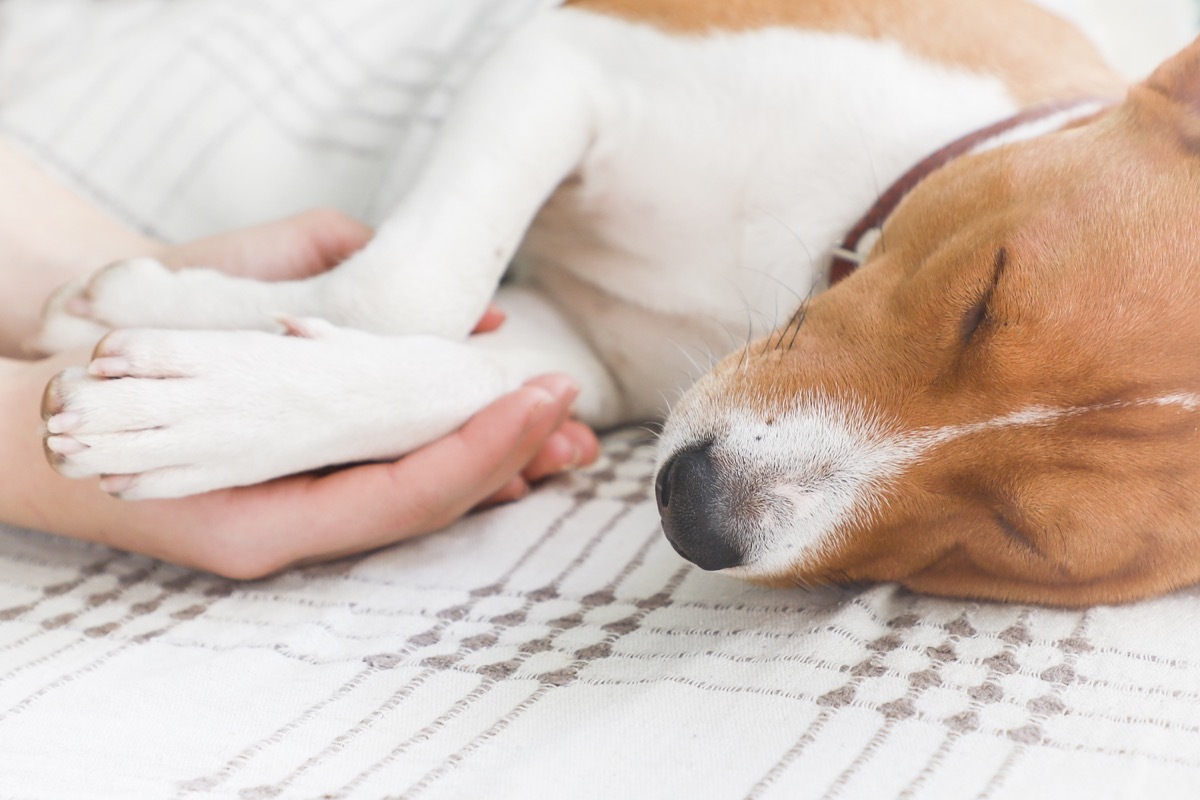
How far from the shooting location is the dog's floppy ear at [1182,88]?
1254mm

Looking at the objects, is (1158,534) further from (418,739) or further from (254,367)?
(254,367)

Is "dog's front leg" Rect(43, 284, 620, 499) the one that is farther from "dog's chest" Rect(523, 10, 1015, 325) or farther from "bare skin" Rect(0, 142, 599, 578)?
"dog's chest" Rect(523, 10, 1015, 325)

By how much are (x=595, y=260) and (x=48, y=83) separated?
3.78ft

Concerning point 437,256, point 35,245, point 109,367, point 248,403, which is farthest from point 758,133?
point 35,245

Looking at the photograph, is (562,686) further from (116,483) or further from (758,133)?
(758,133)

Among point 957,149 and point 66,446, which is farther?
point 957,149

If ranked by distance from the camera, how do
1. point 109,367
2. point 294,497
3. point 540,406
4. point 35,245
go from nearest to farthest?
1. point 109,367
2. point 294,497
3. point 540,406
4. point 35,245

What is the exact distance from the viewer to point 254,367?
47.1 inches

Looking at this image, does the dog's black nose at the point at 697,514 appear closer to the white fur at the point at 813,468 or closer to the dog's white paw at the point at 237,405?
the white fur at the point at 813,468

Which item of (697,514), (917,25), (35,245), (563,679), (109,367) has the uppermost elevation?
(917,25)

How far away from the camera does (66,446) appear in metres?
1.09

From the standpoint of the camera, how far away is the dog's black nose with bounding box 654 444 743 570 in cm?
113

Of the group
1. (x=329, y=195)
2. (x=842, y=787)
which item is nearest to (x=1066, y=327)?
(x=842, y=787)

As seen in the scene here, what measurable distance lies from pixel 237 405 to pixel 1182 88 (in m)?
1.16
